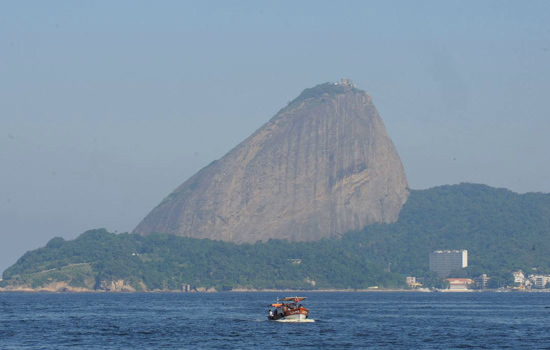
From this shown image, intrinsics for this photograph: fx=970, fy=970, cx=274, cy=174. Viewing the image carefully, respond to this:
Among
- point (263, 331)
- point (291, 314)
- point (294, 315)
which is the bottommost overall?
point (263, 331)

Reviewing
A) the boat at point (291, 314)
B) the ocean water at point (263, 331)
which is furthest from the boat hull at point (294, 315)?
the ocean water at point (263, 331)

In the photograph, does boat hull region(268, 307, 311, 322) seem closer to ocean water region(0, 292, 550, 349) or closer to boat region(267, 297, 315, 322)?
boat region(267, 297, 315, 322)

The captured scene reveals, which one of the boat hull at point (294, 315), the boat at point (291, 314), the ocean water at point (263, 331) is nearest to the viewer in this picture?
the ocean water at point (263, 331)

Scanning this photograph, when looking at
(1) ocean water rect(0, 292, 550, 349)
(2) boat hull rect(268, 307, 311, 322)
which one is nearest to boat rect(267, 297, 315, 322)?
(2) boat hull rect(268, 307, 311, 322)

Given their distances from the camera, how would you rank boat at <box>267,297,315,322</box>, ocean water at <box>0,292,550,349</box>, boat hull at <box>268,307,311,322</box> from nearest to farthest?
ocean water at <box>0,292,550,349</box>, boat hull at <box>268,307,311,322</box>, boat at <box>267,297,315,322</box>

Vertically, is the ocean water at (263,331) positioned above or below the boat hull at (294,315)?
below

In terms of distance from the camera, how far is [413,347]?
340 feet

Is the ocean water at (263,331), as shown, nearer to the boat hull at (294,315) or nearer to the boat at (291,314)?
the boat at (291,314)

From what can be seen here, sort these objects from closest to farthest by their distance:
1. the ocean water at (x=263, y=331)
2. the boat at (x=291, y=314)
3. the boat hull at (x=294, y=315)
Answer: the ocean water at (x=263, y=331) < the boat hull at (x=294, y=315) < the boat at (x=291, y=314)

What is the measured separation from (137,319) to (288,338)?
143 ft

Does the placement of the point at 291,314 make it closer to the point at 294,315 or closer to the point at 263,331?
the point at 294,315

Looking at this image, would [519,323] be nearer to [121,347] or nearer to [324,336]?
[324,336]

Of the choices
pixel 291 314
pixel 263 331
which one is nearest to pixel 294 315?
pixel 291 314

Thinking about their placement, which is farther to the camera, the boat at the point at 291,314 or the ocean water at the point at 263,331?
the boat at the point at 291,314
